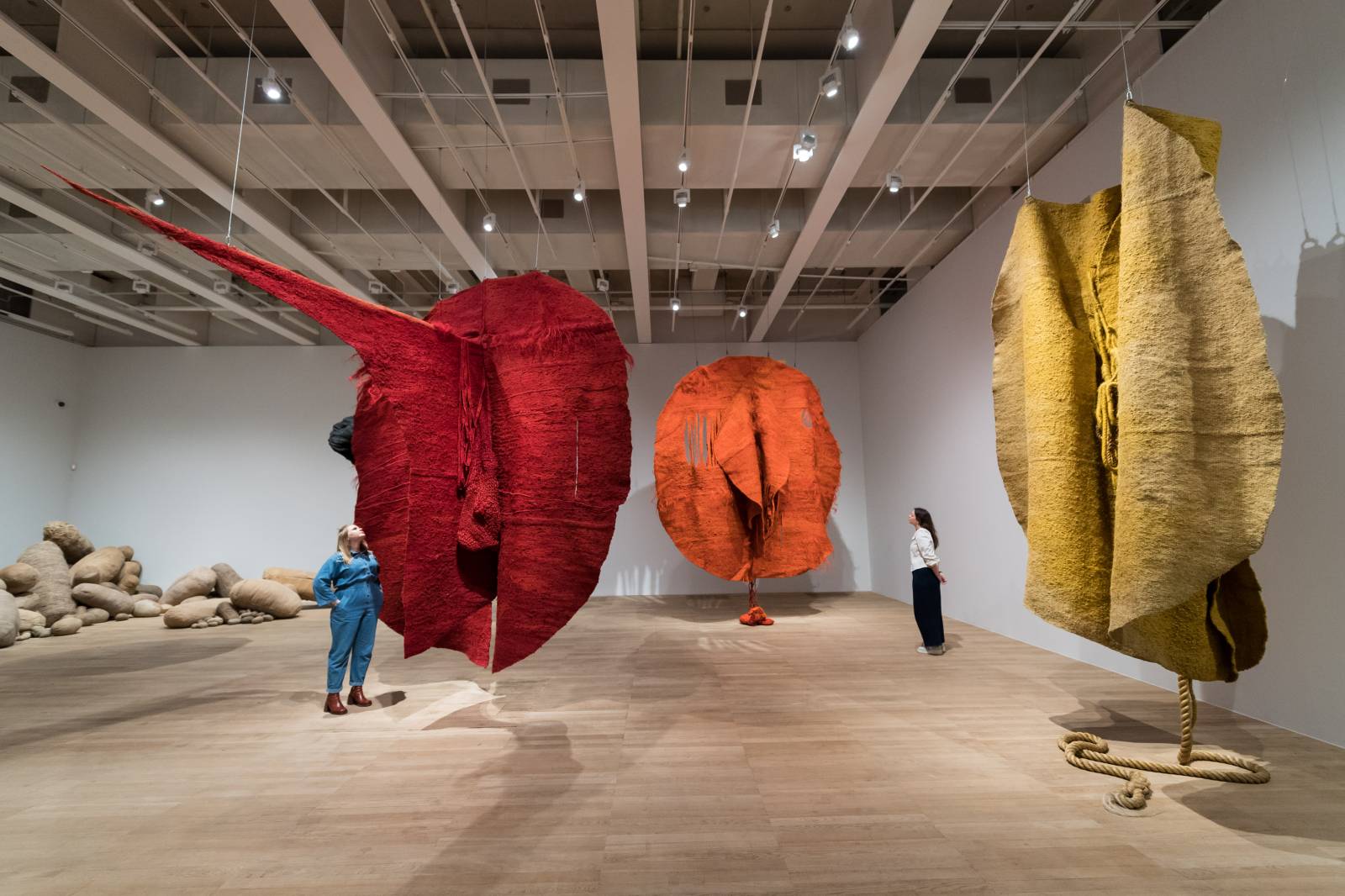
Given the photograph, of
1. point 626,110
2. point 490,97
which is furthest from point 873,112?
point 490,97

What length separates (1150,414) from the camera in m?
1.81

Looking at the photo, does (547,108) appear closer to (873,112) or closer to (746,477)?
(873,112)

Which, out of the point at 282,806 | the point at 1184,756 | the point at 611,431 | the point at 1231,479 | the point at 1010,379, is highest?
the point at 1010,379

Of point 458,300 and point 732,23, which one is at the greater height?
point 732,23

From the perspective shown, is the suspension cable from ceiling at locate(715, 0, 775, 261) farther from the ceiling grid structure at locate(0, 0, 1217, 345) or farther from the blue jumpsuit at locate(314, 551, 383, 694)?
the blue jumpsuit at locate(314, 551, 383, 694)

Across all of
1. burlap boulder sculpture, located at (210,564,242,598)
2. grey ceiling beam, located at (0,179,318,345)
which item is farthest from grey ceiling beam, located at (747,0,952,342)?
burlap boulder sculpture, located at (210,564,242,598)

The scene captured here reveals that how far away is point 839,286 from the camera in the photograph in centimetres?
804

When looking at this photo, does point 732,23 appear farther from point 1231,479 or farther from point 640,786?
point 640,786

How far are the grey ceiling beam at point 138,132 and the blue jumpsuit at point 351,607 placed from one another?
290cm

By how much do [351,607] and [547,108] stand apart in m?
3.69

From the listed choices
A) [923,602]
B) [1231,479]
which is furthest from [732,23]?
[923,602]

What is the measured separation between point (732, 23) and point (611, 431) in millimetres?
3910

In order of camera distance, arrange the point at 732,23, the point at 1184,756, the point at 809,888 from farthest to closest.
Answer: the point at 732,23, the point at 1184,756, the point at 809,888

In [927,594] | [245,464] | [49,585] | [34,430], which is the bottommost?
[49,585]
